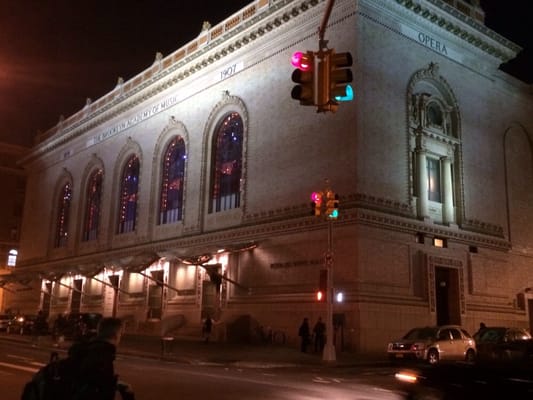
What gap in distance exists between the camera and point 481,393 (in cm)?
788

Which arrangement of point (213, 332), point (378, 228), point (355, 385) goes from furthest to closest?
point (213, 332) → point (378, 228) → point (355, 385)

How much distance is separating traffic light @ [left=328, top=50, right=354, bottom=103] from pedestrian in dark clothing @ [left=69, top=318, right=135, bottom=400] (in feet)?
21.3

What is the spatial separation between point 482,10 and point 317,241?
66.6 ft

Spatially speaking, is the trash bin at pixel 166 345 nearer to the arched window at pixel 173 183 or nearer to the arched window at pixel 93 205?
the arched window at pixel 173 183

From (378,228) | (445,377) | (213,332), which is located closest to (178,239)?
(213,332)

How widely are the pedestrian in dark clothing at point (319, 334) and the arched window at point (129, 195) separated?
24.5 meters

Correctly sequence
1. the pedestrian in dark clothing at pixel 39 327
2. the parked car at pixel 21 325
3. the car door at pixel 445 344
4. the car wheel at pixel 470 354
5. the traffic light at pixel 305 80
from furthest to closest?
1. the parked car at pixel 21 325
2. the pedestrian in dark clothing at pixel 39 327
3. the car wheel at pixel 470 354
4. the car door at pixel 445 344
5. the traffic light at pixel 305 80

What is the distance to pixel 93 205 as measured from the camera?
55.8 metres

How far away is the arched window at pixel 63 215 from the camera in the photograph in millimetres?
60253

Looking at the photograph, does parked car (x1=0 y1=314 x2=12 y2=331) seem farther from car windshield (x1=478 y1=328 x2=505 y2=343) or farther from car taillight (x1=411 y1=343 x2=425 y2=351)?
car windshield (x1=478 y1=328 x2=505 y2=343)

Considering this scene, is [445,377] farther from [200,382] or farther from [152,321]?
[152,321]

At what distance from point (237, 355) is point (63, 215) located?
1567 inches

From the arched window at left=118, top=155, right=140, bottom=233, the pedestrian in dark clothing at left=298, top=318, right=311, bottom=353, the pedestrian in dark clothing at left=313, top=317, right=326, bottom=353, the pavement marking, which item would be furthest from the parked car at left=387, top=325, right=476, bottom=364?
the arched window at left=118, top=155, right=140, bottom=233

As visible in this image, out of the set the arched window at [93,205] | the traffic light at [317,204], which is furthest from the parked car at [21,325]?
the traffic light at [317,204]
